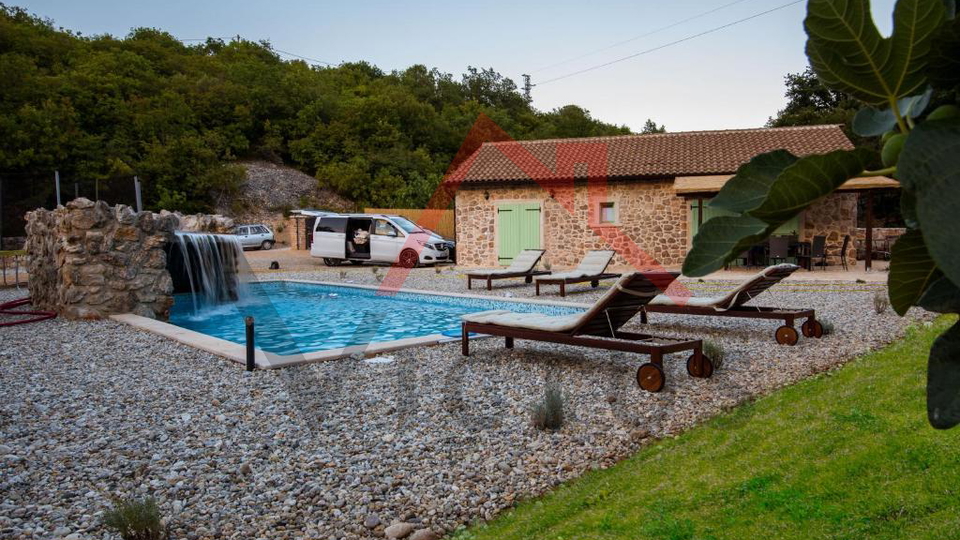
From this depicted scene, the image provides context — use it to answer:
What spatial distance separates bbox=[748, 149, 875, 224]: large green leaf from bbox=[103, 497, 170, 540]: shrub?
9.97 ft

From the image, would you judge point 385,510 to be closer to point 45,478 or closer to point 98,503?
point 98,503

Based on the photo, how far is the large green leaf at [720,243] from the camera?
1.62 feet

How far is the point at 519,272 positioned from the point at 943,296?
12.7 metres

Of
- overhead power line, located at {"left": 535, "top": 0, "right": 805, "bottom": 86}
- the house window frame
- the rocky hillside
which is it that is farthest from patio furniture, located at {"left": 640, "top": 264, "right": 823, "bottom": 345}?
the rocky hillside

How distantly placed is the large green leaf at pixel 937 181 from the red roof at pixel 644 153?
17937mm

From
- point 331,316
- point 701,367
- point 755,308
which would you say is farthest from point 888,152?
point 331,316

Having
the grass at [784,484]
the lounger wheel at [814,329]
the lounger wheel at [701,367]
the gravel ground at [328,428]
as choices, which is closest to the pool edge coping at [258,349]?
the gravel ground at [328,428]

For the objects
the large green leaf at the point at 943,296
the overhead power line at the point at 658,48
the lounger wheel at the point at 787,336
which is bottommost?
the lounger wheel at the point at 787,336

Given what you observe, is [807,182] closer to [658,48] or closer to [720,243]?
[720,243]

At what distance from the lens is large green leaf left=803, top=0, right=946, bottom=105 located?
0.49 meters

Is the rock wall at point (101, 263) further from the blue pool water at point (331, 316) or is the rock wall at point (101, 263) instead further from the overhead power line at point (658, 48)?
the overhead power line at point (658, 48)

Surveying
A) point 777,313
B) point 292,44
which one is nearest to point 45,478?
point 777,313

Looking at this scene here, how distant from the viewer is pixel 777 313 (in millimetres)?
6660

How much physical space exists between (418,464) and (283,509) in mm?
787
